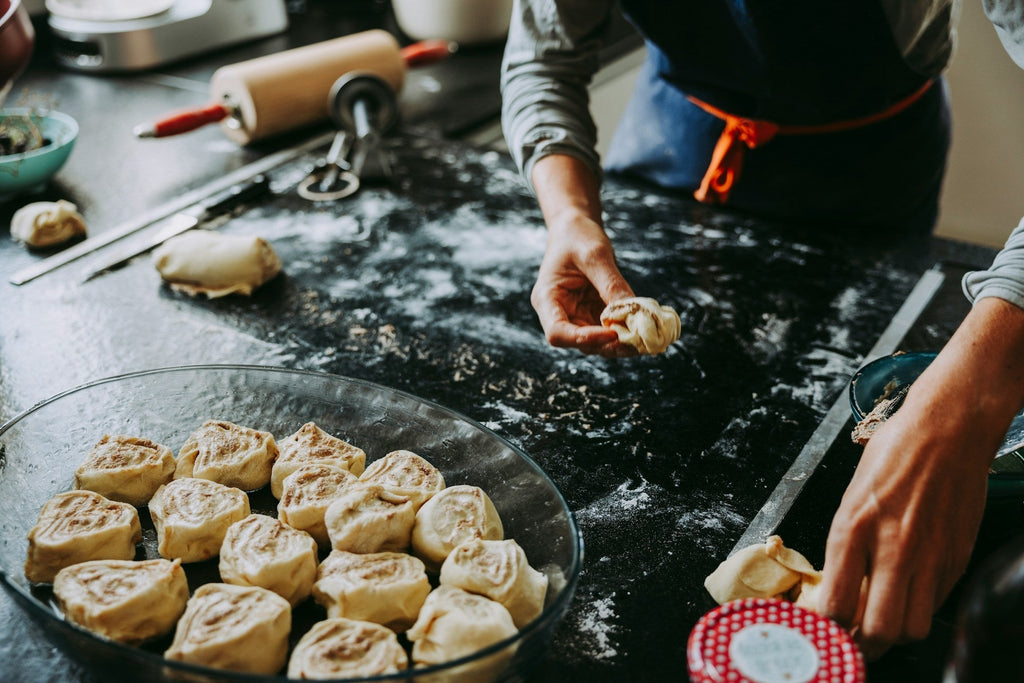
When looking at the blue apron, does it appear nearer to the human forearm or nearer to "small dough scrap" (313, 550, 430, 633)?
the human forearm

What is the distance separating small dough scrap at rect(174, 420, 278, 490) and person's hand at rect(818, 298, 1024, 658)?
614 millimetres

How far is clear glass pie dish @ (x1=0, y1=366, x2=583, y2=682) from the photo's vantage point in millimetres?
782

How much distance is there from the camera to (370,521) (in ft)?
2.85

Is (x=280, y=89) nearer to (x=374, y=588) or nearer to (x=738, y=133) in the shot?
(x=738, y=133)

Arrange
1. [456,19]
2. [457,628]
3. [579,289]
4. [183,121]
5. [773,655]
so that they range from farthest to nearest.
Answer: [456,19], [183,121], [579,289], [457,628], [773,655]

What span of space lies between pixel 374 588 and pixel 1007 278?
72 cm

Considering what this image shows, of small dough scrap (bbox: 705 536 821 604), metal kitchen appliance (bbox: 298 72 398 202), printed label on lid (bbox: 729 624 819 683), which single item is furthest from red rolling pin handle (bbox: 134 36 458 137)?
printed label on lid (bbox: 729 624 819 683)

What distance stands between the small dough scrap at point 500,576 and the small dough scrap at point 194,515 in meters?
0.24

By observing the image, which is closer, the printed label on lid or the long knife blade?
the printed label on lid

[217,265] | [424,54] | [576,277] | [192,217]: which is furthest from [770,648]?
[424,54]

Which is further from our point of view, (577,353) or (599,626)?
(577,353)

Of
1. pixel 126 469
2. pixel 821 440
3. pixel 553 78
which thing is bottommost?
pixel 821 440

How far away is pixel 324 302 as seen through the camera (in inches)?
56.9

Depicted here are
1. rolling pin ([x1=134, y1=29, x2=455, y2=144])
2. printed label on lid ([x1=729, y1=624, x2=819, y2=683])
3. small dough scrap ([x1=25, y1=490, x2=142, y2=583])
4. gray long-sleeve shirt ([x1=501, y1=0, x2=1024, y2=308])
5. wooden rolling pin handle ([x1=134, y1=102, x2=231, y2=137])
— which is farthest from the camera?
rolling pin ([x1=134, y1=29, x2=455, y2=144])
